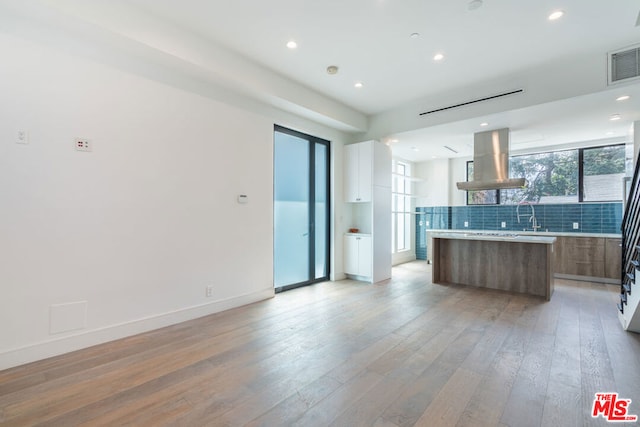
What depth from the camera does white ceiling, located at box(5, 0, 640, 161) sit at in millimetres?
2621

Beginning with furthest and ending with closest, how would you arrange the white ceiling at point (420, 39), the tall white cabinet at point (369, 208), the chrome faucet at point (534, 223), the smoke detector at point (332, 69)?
the chrome faucet at point (534, 223), the tall white cabinet at point (369, 208), the smoke detector at point (332, 69), the white ceiling at point (420, 39)

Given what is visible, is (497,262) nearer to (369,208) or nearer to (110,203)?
(369,208)

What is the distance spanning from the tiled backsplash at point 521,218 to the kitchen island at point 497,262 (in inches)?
76.7

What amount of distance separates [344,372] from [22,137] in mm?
3121

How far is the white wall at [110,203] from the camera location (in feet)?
7.60

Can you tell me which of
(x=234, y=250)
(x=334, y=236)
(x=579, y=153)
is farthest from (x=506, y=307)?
(x=579, y=153)

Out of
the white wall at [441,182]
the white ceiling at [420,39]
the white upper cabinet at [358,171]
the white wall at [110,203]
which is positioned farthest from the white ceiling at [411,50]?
the white wall at [441,182]

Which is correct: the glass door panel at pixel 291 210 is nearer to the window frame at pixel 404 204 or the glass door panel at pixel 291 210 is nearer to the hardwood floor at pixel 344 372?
the hardwood floor at pixel 344 372

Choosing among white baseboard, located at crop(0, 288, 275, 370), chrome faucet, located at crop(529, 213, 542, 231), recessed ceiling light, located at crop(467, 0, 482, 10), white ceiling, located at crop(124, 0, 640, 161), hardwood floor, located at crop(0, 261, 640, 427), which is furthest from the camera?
chrome faucet, located at crop(529, 213, 542, 231)

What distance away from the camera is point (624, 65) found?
10.7 feet

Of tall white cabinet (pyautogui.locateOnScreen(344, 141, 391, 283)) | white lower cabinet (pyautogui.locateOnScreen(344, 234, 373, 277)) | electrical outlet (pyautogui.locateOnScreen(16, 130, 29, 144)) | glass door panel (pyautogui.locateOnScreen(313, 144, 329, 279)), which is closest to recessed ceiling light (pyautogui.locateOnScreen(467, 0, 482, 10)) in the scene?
tall white cabinet (pyautogui.locateOnScreen(344, 141, 391, 283))

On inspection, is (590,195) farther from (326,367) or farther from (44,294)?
(44,294)

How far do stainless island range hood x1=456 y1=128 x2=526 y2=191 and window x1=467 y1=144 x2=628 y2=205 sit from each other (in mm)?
1824

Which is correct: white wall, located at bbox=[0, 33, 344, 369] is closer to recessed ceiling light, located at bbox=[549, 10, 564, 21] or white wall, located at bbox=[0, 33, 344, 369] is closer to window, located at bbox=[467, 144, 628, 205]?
recessed ceiling light, located at bbox=[549, 10, 564, 21]
